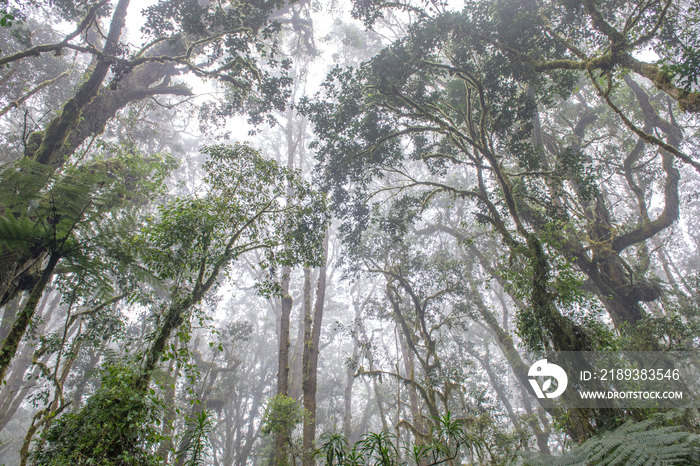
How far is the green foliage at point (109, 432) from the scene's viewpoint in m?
3.11

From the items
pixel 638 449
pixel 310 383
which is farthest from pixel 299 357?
pixel 638 449

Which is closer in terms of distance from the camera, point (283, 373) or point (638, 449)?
point (638, 449)

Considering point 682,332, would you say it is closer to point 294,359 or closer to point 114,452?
point 114,452

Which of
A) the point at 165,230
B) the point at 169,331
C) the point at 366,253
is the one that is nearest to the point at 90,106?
the point at 165,230

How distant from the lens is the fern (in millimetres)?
2693

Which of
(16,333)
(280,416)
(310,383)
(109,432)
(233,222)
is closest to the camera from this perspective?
(109,432)

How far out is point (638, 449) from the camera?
295 centimetres

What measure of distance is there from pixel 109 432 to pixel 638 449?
5292mm

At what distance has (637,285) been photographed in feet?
28.0

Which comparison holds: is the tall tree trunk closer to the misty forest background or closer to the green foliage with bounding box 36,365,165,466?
the misty forest background

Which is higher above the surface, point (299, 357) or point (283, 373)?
point (299, 357)

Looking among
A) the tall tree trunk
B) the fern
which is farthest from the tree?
the fern

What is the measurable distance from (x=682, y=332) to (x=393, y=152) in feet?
26.2

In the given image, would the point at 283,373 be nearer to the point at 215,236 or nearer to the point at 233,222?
the point at 233,222
